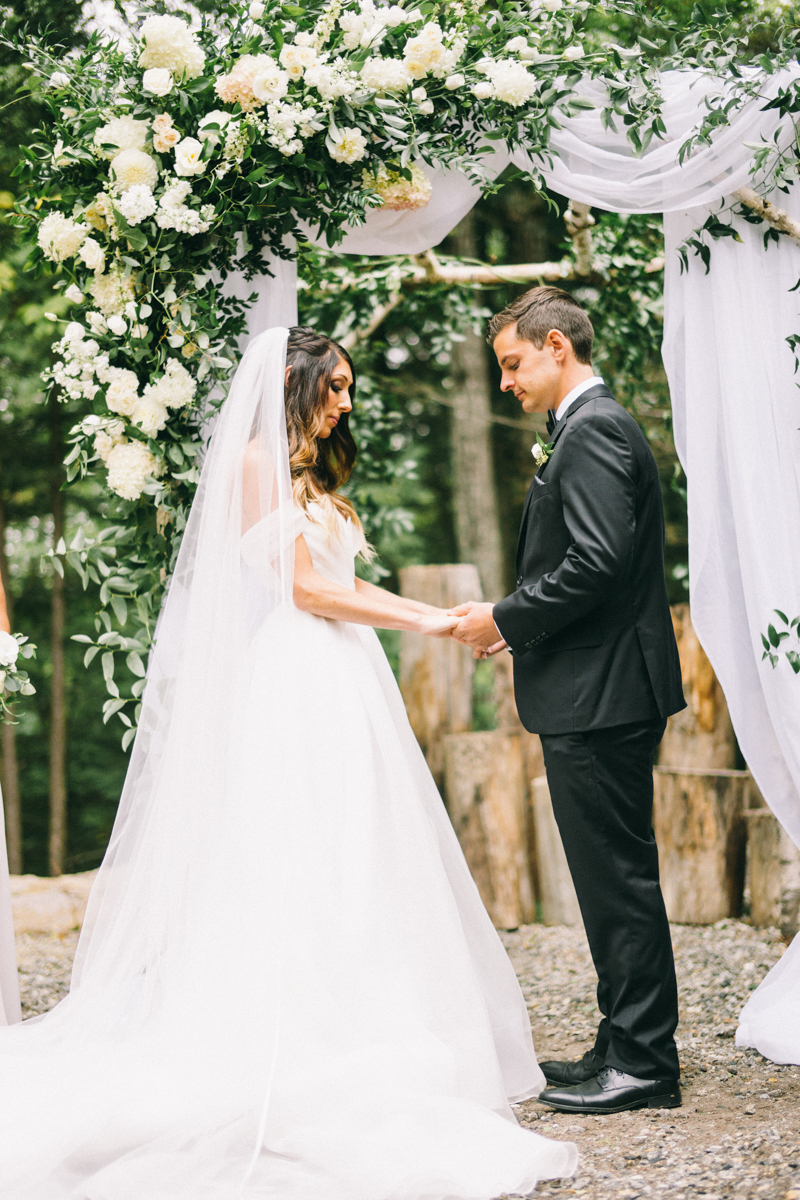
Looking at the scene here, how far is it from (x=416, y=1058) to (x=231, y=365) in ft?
6.93

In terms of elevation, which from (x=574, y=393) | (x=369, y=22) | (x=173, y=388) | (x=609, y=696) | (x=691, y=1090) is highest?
(x=369, y=22)

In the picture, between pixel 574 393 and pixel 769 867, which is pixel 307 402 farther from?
pixel 769 867

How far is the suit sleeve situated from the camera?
2.75 m

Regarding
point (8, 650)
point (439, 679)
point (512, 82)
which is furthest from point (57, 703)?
point (512, 82)

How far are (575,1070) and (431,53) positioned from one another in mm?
3027

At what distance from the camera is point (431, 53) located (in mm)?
3070

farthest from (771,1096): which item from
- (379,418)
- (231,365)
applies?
(379,418)

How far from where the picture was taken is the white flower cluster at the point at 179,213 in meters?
3.14

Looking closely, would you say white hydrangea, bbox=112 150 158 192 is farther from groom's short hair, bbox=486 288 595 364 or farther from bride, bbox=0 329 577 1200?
groom's short hair, bbox=486 288 595 364

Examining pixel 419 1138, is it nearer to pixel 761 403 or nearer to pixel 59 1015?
pixel 59 1015

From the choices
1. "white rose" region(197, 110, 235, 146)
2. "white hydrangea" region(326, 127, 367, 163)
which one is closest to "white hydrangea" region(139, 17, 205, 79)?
"white rose" region(197, 110, 235, 146)

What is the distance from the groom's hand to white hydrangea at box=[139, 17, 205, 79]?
1834 mm

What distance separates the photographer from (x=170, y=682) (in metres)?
3.10

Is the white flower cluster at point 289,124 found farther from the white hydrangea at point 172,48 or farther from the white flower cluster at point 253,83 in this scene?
the white hydrangea at point 172,48
